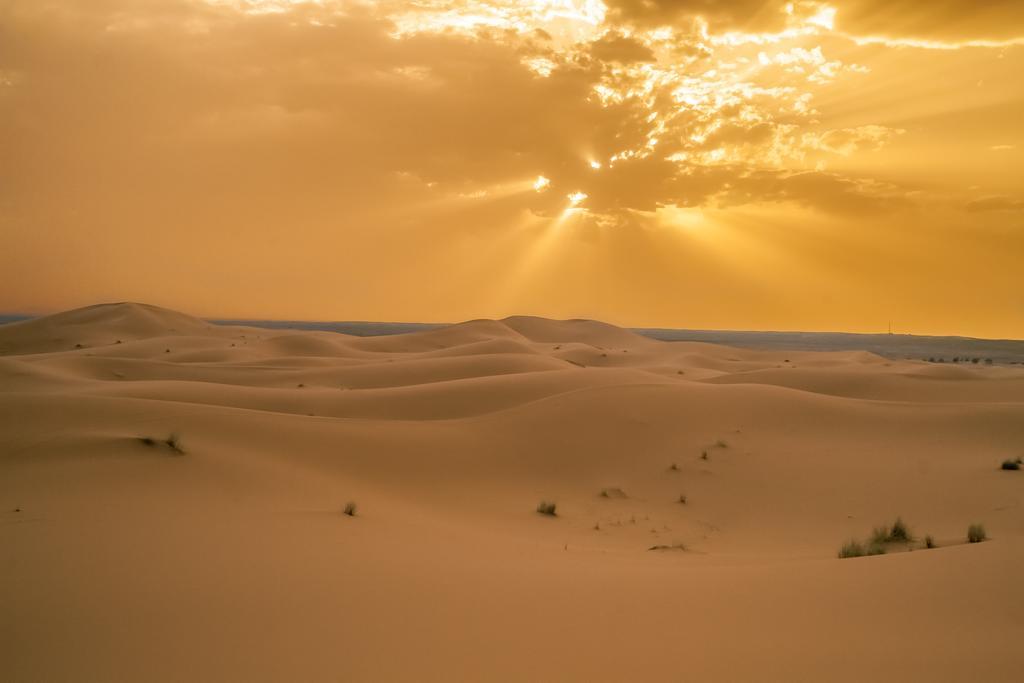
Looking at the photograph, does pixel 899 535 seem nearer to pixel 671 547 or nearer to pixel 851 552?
pixel 851 552

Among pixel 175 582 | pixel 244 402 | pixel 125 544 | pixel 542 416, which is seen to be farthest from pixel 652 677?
pixel 244 402

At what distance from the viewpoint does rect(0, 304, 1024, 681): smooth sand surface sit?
3.56 meters

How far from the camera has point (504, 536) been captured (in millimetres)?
7500

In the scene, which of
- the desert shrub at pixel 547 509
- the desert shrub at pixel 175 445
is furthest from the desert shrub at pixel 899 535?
the desert shrub at pixel 175 445

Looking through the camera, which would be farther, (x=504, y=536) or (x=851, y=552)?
(x=504, y=536)

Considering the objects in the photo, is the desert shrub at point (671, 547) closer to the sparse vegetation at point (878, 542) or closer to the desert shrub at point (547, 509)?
the sparse vegetation at point (878, 542)

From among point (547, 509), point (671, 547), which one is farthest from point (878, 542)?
point (547, 509)

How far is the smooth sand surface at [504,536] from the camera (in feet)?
11.7

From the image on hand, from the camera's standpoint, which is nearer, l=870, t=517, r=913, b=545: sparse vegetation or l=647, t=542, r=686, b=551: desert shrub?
l=870, t=517, r=913, b=545: sparse vegetation

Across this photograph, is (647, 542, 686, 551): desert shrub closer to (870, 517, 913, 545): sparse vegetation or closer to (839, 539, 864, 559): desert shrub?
(839, 539, 864, 559): desert shrub

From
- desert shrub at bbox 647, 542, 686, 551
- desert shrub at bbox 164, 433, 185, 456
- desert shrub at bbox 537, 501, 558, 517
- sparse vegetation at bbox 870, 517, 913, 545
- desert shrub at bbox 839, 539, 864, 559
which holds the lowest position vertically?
desert shrub at bbox 537, 501, 558, 517

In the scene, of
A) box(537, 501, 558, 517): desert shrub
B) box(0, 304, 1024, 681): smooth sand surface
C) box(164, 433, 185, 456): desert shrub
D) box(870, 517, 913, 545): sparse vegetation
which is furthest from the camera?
box(537, 501, 558, 517): desert shrub

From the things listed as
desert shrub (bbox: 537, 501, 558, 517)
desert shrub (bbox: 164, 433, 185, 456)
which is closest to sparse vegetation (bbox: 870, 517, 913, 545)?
desert shrub (bbox: 537, 501, 558, 517)

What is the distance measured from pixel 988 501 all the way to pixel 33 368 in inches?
984
